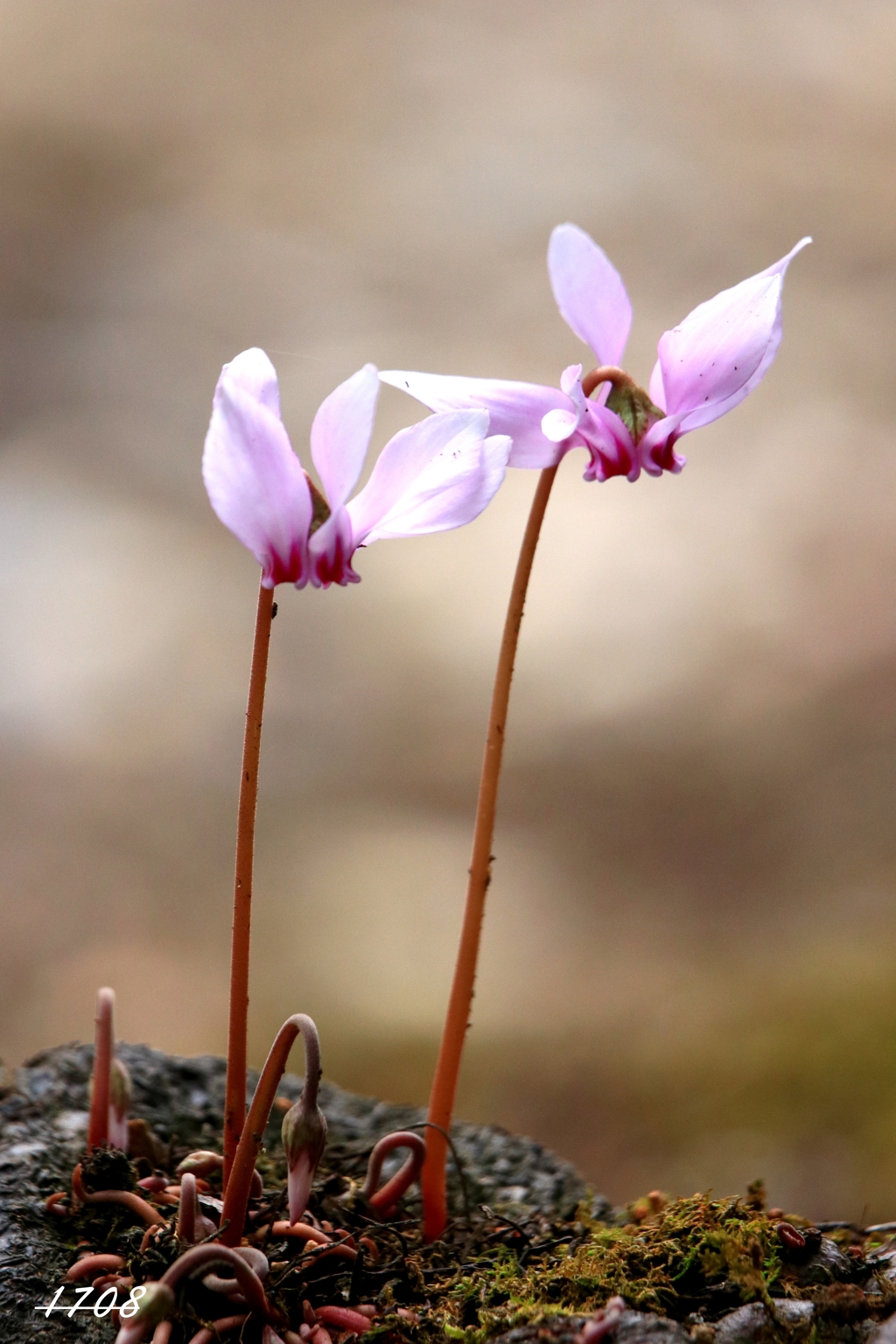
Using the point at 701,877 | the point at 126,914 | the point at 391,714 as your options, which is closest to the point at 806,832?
the point at 701,877

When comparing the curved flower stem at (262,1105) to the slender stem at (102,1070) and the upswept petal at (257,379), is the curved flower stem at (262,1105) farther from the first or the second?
the upswept petal at (257,379)

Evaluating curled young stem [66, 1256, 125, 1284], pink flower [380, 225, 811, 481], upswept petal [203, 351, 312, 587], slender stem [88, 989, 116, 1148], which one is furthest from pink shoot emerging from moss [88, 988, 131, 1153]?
pink flower [380, 225, 811, 481]

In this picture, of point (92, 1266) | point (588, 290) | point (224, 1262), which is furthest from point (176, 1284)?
point (588, 290)

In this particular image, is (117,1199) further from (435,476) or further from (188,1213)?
(435,476)

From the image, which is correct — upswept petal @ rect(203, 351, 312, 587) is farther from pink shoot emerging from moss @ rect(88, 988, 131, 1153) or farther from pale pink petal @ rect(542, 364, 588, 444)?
pink shoot emerging from moss @ rect(88, 988, 131, 1153)

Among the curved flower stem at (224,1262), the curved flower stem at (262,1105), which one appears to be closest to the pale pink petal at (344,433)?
the curved flower stem at (262,1105)

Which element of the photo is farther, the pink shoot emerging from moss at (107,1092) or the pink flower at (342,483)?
the pink shoot emerging from moss at (107,1092)
